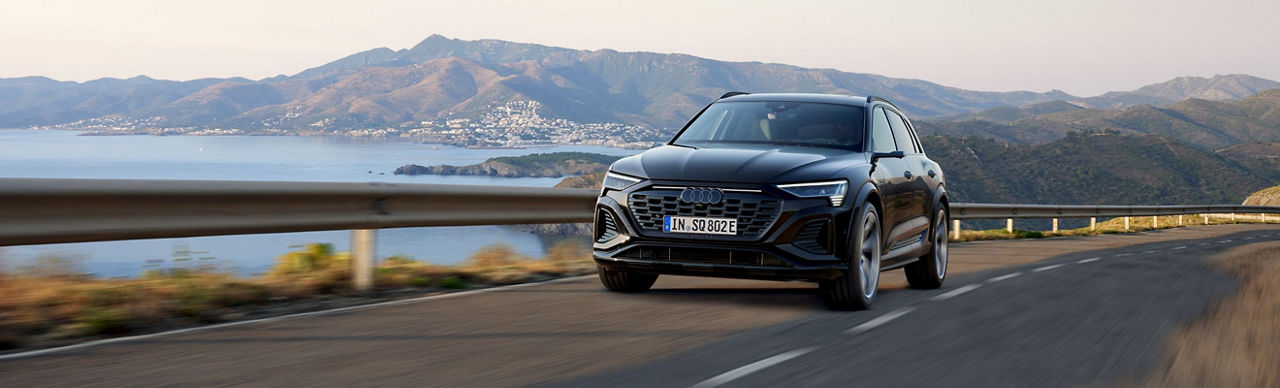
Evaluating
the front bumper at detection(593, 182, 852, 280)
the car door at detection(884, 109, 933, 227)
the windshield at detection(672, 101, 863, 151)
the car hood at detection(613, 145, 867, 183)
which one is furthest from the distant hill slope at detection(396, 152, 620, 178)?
the front bumper at detection(593, 182, 852, 280)

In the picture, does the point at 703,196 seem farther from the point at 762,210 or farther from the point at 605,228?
the point at 605,228

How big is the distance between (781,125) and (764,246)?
1.73 metres

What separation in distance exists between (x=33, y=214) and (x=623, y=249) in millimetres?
3435

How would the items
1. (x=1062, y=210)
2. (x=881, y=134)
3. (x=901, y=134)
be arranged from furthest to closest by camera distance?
(x=1062, y=210)
(x=901, y=134)
(x=881, y=134)

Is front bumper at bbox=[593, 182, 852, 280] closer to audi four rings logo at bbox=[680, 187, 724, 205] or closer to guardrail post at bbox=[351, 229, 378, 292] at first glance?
audi four rings logo at bbox=[680, 187, 724, 205]

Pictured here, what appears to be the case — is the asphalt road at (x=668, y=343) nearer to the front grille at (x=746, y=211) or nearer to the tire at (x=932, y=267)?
the tire at (x=932, y=267)

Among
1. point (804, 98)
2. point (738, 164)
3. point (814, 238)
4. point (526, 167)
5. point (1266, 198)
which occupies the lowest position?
point (1266, 198)

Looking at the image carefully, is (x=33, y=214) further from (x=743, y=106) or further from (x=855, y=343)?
(x=743, y=106)

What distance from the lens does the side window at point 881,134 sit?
8.65 metres

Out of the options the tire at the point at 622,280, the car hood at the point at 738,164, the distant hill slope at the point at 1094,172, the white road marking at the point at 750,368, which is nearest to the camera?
the white road marking at the point at 750,368

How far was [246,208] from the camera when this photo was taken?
732 cm

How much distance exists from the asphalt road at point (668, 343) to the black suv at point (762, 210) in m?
0.31

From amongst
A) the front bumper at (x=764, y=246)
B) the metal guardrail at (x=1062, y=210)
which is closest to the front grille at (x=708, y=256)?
the front bumper at (x=764, y=246)

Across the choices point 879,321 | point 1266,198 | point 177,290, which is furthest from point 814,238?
point 1266,198
